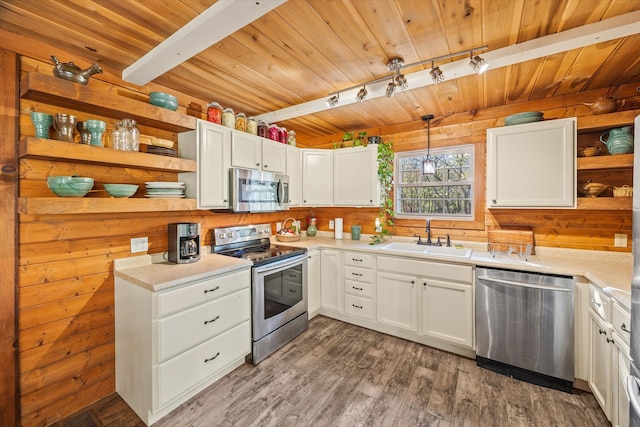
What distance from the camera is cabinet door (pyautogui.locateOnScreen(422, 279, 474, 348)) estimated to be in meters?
2.42

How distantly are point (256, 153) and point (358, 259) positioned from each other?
162 cm

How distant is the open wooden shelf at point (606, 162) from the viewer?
207cm

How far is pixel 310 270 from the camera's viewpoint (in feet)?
10.2

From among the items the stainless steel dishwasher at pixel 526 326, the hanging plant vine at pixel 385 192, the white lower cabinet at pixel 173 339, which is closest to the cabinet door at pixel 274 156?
the hanging plant vine at pixel 385 192

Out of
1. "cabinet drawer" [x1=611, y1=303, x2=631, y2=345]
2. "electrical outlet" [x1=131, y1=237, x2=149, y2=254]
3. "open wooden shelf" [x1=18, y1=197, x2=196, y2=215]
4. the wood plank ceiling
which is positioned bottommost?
"cabinet drawer" [x1=611, y1=303, x2=631, y2=345]

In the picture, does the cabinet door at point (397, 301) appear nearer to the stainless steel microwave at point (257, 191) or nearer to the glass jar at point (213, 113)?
the stainless steel microwave at point (257, 191)

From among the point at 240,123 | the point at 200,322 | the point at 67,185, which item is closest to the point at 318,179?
the point at 240,123

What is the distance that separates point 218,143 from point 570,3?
2512 mm

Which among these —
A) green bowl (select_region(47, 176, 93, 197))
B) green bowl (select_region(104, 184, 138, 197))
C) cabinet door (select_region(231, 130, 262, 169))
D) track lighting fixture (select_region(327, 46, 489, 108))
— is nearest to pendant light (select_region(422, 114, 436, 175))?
track lighting fixture (select_region(327, 46, 489, 108))

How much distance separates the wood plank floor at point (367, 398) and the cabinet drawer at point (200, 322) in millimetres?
450

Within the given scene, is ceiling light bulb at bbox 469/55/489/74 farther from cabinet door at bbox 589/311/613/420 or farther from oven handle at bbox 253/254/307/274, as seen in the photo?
oven handle at bbox 253/254/307/274

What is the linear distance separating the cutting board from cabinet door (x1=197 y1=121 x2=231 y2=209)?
2.66m

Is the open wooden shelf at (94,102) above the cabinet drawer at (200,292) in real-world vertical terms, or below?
above

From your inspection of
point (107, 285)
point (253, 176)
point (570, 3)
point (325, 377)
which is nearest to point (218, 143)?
point (253, 176)
